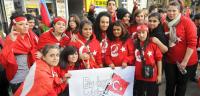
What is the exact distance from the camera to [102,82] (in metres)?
3.85

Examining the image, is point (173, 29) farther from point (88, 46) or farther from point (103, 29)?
point (88, 46)

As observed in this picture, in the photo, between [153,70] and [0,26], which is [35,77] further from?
[0,26]

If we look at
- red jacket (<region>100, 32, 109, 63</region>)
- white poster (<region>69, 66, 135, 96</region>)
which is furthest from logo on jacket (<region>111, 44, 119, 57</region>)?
white poster (<region>69, 66, 135, 96</region>)

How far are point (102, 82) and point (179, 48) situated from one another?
1.46 metres

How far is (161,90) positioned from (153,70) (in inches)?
78.3

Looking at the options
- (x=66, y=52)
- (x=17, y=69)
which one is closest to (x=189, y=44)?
(x=66, y=52)

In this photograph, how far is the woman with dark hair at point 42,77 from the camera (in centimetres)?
275

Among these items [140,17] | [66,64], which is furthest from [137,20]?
[66,64]

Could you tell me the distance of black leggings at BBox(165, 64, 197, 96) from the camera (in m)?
4.31

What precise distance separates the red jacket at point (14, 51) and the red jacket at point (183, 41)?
7.44 feet

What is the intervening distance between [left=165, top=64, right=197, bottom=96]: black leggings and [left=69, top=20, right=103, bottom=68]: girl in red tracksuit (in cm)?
130

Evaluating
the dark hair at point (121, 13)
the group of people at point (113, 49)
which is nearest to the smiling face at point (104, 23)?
the group of people at point (113, 49)

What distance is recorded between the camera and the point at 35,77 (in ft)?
9.12

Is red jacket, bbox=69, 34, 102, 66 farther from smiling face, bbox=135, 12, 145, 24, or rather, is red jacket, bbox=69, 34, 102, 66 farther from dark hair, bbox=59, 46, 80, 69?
smiling face, bbox=135, 12, 145, 24
